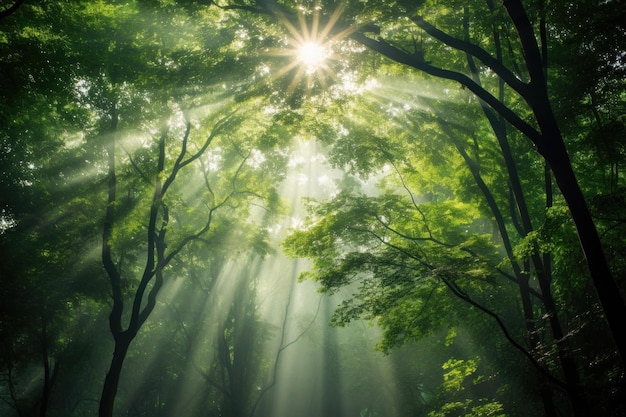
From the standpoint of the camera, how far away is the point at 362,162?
9164 mm

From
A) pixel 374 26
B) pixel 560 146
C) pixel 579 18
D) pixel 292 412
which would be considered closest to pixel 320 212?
pixel 374 26

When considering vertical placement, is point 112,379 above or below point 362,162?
below

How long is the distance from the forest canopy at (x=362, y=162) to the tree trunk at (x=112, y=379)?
0.09 meters

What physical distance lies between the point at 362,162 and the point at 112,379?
8.83 metres

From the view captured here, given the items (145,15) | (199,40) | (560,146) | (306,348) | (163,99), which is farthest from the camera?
(306,348)

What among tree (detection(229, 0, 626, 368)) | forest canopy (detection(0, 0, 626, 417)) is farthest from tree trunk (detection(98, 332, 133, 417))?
tree (detection(229, 0, 626, 368))

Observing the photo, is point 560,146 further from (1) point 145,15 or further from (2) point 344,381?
(2) point 344,381

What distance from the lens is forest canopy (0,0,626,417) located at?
5699 mm

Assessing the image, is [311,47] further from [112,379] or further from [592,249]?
[112,379]

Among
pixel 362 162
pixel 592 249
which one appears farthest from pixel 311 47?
pixel 592 249

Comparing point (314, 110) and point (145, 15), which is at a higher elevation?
point (145, 15)

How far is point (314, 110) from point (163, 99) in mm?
6398

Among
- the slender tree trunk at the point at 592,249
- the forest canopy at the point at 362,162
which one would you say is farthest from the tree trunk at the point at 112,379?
the slender tree trunk at the point at 592,249

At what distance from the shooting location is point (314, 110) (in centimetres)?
740
